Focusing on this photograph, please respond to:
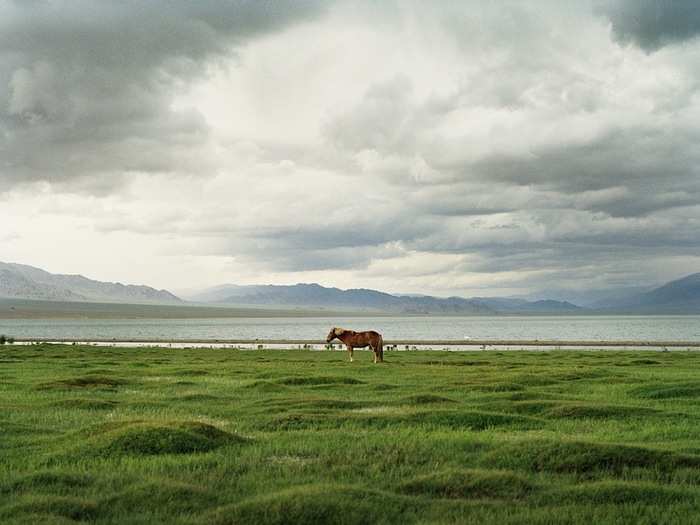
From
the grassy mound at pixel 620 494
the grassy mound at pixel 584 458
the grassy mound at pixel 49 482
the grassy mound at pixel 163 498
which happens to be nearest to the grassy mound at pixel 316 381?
the grassy mound at pixel 584 458

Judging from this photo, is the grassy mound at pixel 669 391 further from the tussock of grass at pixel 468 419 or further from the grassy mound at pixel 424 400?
the tussock of grass at pixel 468 419

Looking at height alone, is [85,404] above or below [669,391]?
below

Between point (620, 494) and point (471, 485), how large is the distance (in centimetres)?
245

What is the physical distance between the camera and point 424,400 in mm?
25375

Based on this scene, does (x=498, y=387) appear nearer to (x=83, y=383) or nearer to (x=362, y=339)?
(x=83, y=383)

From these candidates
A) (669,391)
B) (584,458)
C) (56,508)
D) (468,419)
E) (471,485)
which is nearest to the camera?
(56,508)

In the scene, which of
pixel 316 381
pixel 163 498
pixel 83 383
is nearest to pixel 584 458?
pixel 163 498

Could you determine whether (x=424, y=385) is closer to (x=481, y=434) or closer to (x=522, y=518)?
(x=481, y=434)

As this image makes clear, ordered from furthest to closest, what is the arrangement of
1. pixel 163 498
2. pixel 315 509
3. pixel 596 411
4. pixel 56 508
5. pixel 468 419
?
pixel 596 411 < pixel 468 419 < pixel 163 498 < pixel 56 508 < pixel 315 509

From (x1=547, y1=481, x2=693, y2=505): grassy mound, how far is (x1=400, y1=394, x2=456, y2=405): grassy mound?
12.5 m

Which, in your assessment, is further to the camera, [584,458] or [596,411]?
[596,411]

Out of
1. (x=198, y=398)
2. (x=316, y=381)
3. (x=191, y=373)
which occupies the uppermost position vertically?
(x=316, y=381)

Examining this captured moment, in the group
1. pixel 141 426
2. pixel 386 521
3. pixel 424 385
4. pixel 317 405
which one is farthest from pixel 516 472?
pixel 424 385

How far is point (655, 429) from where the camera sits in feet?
63.5
